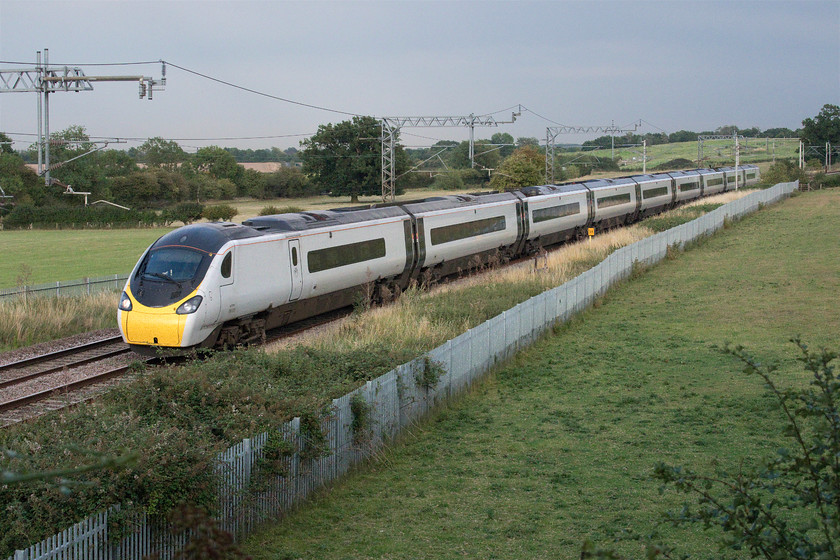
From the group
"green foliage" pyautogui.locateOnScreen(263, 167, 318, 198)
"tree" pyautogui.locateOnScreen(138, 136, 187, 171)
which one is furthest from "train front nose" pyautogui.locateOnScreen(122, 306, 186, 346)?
"tree" pyautogui.locateOnScreen(138, 136, 187, 171)

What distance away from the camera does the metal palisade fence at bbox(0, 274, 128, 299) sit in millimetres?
22219

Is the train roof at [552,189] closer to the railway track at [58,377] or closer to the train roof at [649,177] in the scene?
the train roof at [649,177]

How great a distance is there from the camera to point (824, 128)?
10869 cm

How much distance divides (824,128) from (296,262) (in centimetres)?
10793

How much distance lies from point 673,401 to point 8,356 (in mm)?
12979

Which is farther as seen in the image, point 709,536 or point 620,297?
point 620,297

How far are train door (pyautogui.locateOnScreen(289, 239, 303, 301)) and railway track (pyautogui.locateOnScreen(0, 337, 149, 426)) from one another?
3.60 meters

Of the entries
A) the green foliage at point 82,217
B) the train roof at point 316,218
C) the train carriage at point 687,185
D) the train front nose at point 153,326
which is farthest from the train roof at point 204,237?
the green foliage at point 82,217

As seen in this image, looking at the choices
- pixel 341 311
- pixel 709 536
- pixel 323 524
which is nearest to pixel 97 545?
pixel 323 524

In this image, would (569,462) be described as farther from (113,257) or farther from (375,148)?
(375,148)

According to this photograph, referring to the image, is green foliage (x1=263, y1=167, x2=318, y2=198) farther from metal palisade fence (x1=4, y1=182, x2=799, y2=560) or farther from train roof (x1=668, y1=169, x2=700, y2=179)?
metal palisade fence (x1=4, y1=182, x2=799, y2=560)

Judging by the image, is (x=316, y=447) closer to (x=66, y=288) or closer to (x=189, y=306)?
(x=189, y=306)

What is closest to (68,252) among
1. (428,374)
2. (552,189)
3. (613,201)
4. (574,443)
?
(552,189)

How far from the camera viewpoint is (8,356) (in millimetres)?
17016
